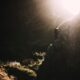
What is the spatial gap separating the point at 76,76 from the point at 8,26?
11377 millimetres

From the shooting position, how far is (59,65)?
965 cm

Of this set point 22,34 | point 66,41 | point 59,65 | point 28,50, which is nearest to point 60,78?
point 59,65

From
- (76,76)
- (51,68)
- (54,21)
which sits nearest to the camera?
(76,76)

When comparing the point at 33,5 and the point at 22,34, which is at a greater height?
the point at 33,5

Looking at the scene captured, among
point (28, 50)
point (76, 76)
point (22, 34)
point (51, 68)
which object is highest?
point (22, 34)

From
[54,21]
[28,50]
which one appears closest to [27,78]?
[28,50]

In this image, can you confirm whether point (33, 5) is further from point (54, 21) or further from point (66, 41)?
point (66, 41)

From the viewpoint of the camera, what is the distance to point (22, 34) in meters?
19.5

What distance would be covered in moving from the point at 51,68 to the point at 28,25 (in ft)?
33.1

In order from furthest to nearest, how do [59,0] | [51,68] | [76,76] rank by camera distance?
[59,0], [51,68], [76,76]

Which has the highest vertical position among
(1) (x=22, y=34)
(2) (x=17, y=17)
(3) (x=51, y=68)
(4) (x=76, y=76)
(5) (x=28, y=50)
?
(2) (x=17, y=17)

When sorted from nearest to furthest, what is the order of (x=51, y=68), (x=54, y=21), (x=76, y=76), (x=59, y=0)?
1. (x=76, y=76)
2. (x=51, y=68)
3. (x=59, y=0)
4. (x=54, y=21)

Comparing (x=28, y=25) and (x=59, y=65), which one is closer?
(x=59, y=65)

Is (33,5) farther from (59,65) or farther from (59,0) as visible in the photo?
(59,65)
